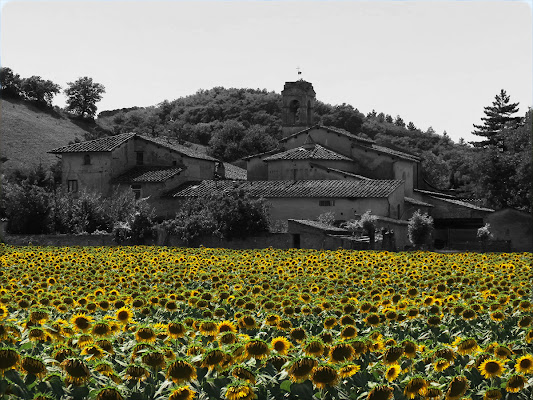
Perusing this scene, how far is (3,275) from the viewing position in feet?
51.6

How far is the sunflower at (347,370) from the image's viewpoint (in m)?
7.07

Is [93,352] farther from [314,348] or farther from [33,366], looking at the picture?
[314,348]

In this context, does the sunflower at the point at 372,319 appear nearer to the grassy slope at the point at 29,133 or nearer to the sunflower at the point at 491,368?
the sunflower at the point at 491,368

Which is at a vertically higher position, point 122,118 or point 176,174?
point 122,118

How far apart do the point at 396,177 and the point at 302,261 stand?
43.3 metres

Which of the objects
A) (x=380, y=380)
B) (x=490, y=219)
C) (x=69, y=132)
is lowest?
(x=380, y=380)

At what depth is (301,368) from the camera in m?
6.87

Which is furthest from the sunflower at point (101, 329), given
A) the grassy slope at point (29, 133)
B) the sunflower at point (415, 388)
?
the grassy slope at point (29, 133)

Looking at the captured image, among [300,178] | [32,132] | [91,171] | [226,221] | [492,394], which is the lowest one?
[492,394]

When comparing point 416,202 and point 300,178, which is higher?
point 300,178

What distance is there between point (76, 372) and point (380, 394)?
7.99ft

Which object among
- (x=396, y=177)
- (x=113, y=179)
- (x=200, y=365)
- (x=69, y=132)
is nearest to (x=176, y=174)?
(x=113, y=179)

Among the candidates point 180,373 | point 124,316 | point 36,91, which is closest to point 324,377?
point 180,373

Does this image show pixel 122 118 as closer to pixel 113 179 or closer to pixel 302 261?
pixel 113 179
